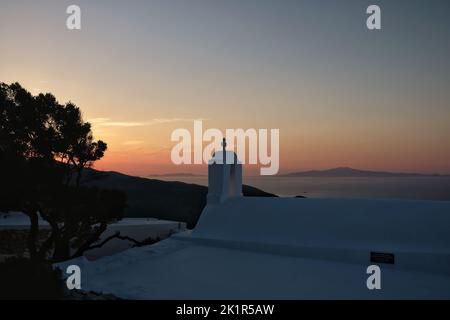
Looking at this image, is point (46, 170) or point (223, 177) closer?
point (46, 170)

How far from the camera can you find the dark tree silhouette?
14812 millimetres

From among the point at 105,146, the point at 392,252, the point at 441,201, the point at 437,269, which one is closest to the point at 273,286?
the point at 392,252

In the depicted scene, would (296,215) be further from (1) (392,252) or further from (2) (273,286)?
(2) (273,286)

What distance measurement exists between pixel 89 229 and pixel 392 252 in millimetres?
12808

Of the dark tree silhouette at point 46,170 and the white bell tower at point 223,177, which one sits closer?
the dark tree silhouette at point 46,170

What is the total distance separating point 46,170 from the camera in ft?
50.1

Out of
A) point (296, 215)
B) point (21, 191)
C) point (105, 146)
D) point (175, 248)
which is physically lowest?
point (175, 248)

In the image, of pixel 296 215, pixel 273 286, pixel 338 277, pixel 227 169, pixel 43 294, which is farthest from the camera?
pixel 227 169

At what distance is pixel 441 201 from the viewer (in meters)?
15.0

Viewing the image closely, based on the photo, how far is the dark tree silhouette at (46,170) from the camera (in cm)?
1481

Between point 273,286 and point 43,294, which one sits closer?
point 43,294

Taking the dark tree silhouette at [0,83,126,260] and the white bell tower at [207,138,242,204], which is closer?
the dark tree silhouette at [0,83,126,260]
